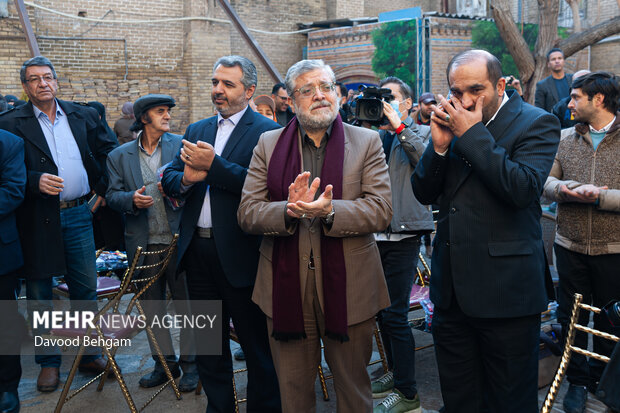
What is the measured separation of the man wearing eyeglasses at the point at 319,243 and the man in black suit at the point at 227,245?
1.23ft

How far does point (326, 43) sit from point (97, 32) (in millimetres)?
6628

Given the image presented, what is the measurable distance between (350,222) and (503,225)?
68 centimetres

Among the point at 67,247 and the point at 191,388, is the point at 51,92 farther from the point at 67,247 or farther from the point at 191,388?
the point at 191,388

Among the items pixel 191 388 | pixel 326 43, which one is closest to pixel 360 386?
pixel 191 388

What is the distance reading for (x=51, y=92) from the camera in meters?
4.30

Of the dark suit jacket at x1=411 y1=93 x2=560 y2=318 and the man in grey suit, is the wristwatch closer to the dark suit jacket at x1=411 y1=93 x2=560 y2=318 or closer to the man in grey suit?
the dark suit jacket at x1=411 y1=93 x2=560 y2=318

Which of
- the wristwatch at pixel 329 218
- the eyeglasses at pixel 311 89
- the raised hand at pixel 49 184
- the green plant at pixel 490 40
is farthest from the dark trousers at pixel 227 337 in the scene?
the green plant at pixel 490 40

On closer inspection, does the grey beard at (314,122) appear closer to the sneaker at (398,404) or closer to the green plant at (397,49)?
the sneaker at (398,404)

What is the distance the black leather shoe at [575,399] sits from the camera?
3.69 meters

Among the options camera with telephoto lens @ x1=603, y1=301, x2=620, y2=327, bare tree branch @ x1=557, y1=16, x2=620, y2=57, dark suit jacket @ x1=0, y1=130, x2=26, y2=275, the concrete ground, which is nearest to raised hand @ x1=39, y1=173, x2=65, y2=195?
dark suit jacket @ x1=0, y1=130, x2=26, y2=275

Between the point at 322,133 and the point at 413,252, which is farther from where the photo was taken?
the point at 413,252

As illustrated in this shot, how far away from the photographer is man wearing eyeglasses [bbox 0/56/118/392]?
4.12m

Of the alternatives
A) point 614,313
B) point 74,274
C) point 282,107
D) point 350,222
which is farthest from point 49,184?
point 282,107

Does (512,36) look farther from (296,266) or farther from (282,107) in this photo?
(296,266)
